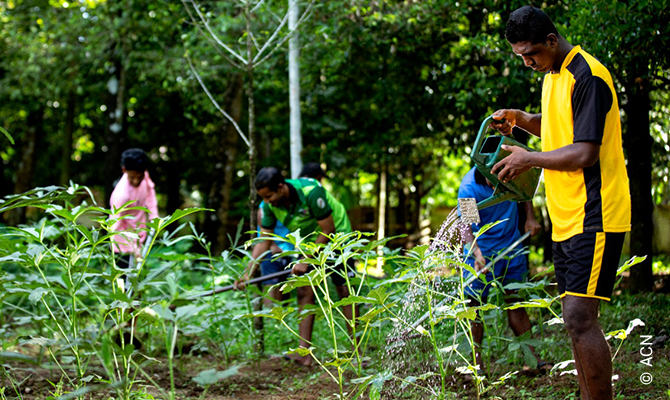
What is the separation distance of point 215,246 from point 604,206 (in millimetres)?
8988

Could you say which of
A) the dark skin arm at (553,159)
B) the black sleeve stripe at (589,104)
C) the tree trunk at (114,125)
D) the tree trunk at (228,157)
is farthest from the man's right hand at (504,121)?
the tree trunk at (114,125)

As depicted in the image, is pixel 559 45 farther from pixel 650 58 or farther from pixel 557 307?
pixel 557 307

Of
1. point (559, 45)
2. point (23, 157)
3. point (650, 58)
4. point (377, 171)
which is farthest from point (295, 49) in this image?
point (23, 157)

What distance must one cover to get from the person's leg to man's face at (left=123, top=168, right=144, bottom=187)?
12.5ft

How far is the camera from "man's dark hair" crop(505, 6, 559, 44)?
2.44 metres

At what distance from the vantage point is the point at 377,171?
13.1 meters

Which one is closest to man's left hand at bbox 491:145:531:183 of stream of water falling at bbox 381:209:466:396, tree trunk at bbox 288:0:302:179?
stream of water falling at bbox 381:209:466:396

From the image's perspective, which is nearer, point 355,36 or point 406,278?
point 406,278

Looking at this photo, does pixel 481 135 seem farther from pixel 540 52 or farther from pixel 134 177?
pixel 134 177

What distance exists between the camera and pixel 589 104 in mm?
2297

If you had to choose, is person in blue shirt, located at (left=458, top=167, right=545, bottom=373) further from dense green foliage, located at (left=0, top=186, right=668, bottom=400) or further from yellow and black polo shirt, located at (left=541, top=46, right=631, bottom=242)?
yellow and black polo shirt, located at (left=541, top=46, right=631, bottom=242)

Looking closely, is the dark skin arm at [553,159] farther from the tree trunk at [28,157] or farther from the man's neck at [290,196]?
the tree trunk at [28,157]

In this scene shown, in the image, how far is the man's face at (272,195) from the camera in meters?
4.38

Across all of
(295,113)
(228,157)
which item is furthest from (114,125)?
(295,113)
